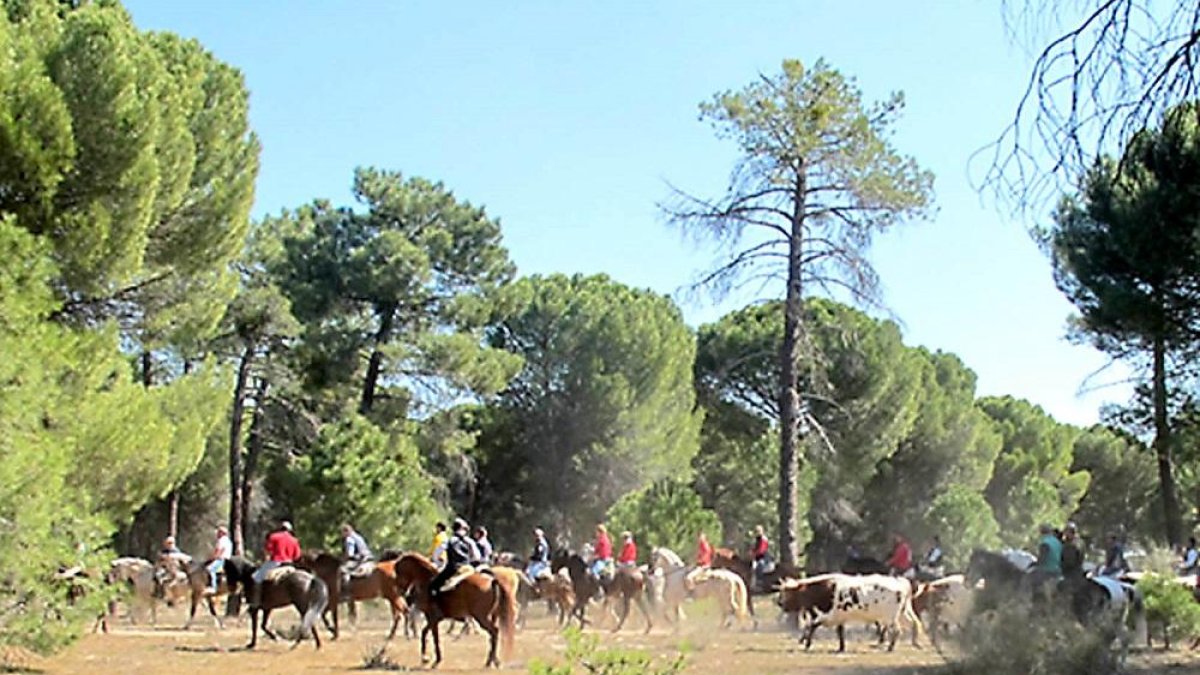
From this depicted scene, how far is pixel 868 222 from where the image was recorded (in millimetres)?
19938

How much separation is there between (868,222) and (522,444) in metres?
20.0

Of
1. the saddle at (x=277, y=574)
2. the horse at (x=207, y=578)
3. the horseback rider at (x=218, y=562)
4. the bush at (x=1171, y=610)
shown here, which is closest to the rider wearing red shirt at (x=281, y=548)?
the horse at (x=207, y=578)

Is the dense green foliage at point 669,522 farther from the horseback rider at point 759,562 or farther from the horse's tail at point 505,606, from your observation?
the horse's tail at point 505,606

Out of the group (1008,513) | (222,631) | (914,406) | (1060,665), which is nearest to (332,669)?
(222,631)

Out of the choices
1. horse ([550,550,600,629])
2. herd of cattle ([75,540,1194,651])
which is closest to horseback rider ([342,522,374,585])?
herd of cattle ([75,540,1194,651])

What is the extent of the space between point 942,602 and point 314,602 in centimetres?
771

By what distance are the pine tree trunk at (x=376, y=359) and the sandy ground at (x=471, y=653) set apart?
12621mm

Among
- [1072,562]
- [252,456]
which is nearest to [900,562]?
[1072,562]

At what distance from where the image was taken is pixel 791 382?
2050cm

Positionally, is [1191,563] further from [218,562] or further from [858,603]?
[218,562]

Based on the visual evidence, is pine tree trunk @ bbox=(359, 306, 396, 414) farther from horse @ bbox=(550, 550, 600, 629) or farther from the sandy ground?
the sandy ground

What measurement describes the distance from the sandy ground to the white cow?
0.36 metres

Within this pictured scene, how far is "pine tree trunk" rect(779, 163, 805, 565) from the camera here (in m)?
20.2

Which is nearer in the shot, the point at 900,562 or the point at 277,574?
the point at 277,574
